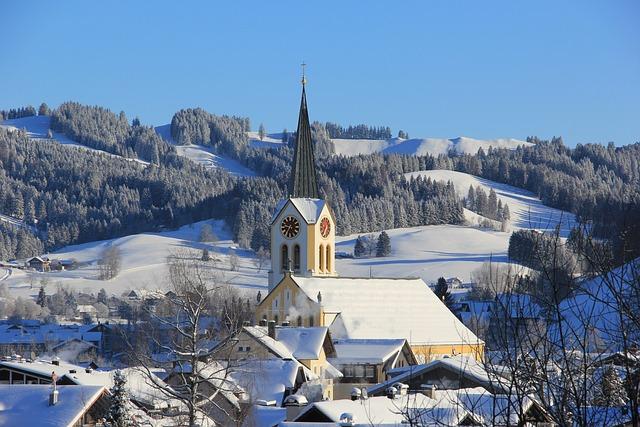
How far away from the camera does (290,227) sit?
8550 cm

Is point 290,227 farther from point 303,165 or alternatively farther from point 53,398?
point 53,398

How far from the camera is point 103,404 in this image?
4222 cm

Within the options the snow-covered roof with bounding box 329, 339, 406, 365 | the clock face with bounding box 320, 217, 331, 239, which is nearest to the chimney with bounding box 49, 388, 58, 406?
the snow-covered roof with bounding box 329, 339, 406, 365

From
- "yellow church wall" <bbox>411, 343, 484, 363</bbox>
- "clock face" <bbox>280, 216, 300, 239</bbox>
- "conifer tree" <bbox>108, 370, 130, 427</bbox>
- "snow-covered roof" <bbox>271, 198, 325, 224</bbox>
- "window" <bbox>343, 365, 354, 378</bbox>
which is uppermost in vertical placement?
"snow-covered roof" <bbox>271, 198, 325, 224</bbox>

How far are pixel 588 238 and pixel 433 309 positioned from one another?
234 feet

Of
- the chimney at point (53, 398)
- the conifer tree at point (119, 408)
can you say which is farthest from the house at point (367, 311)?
the conifer tree at point (119, 408)

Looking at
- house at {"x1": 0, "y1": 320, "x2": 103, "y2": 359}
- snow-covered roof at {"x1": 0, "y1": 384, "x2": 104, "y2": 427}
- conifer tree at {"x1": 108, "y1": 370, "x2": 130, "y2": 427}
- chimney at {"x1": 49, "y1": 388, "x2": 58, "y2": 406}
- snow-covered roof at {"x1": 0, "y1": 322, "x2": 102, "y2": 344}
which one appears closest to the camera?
conifer tree at {"x1": 108, "y1": 370, "x2": 130, "y2": 427}

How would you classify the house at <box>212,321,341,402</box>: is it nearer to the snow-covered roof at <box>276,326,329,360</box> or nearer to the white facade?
the snow-covered roof at <box>276,326,329,360</box>

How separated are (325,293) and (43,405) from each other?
4050 cm

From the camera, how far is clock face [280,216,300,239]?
8544 cm

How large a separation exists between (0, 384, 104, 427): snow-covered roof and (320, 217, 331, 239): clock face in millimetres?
42693

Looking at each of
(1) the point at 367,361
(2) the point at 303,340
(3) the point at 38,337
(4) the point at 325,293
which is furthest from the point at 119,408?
(3) the point at 38,337

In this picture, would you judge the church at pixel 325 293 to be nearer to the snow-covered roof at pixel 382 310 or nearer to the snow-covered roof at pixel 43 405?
the snow-covered roof at pixel 382 310

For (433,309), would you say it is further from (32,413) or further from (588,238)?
(588,238)
